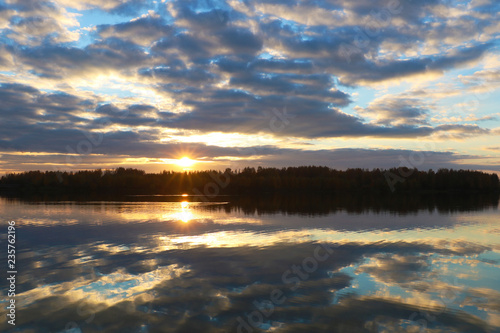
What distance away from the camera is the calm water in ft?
31.3

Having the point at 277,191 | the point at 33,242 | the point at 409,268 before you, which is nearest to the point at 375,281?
the point at 409,268

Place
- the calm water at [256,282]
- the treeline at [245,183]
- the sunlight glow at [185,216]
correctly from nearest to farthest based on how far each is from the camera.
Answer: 1. the calm water at [256,282]
2. the sunlight glow at [185,216]
3. the treeline at [245,183]

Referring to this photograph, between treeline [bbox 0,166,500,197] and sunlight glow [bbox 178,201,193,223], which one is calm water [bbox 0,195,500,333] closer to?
sunlight glow [bbox 178,201,193,223]

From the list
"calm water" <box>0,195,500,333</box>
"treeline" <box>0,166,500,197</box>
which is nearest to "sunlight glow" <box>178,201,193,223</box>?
"calm water" <box>0,195,500,333</box>

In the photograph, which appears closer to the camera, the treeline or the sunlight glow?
the sunlight glow

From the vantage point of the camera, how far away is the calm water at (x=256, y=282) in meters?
9.55

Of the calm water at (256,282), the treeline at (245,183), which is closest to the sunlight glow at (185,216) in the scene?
the calm water at (256,282)

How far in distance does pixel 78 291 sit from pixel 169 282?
2.95 m

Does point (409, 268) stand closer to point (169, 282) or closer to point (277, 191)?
point (169, 282)

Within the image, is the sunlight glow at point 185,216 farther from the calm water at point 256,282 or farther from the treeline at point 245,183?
the treeline at point 245,183

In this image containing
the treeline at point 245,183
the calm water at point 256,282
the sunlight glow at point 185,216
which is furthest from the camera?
the treeline at point 245,183

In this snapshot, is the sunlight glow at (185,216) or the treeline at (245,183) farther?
the treeline at (245,183)

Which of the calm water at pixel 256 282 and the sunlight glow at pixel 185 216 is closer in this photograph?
the calm water at pixel 256 282

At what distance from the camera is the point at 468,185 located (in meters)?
134
